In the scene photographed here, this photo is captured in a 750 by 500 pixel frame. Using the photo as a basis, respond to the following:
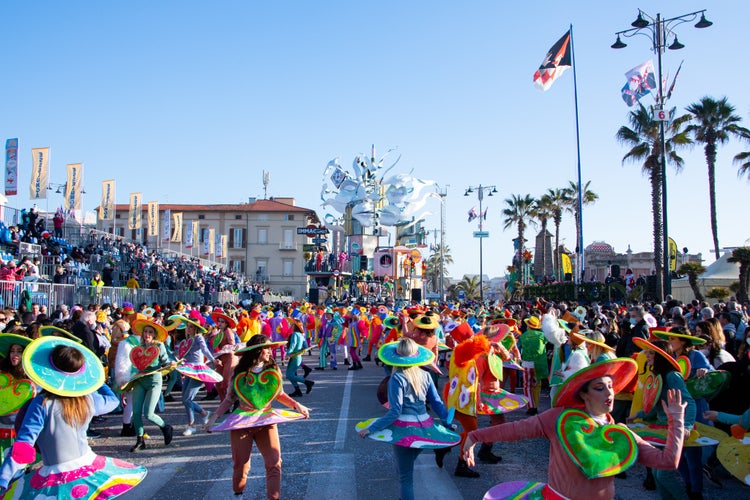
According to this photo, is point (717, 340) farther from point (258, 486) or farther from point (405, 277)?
point (405, 277)

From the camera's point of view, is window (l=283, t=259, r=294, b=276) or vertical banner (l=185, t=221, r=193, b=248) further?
window (l=283, t=259, r=294, b=276)

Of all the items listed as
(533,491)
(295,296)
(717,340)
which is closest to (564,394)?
(533,491)

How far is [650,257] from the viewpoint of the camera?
7019 cm

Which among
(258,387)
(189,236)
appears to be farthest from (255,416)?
(189,236)

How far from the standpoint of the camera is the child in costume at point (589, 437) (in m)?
3.80

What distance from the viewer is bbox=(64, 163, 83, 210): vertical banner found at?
31.7m

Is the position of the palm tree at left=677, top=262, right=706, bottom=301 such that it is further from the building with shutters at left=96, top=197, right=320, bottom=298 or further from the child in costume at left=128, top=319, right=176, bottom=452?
the building with shutters at left=96, top=197, right=320, bottom=298

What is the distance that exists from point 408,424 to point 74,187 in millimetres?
30277

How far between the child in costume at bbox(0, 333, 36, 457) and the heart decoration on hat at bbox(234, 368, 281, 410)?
181cm

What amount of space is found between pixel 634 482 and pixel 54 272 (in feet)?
67.2

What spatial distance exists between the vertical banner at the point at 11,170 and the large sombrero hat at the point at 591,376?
87.7 ft

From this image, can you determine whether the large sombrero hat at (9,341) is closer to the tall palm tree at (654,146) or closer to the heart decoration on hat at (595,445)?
the heart decoration on hat at (595,445)

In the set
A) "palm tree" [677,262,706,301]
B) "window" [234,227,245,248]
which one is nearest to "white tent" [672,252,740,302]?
"palm tree" [677,262,706,301]

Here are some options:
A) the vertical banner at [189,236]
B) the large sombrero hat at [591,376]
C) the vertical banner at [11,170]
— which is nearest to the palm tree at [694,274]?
the large sombrero hat at [591,376]
